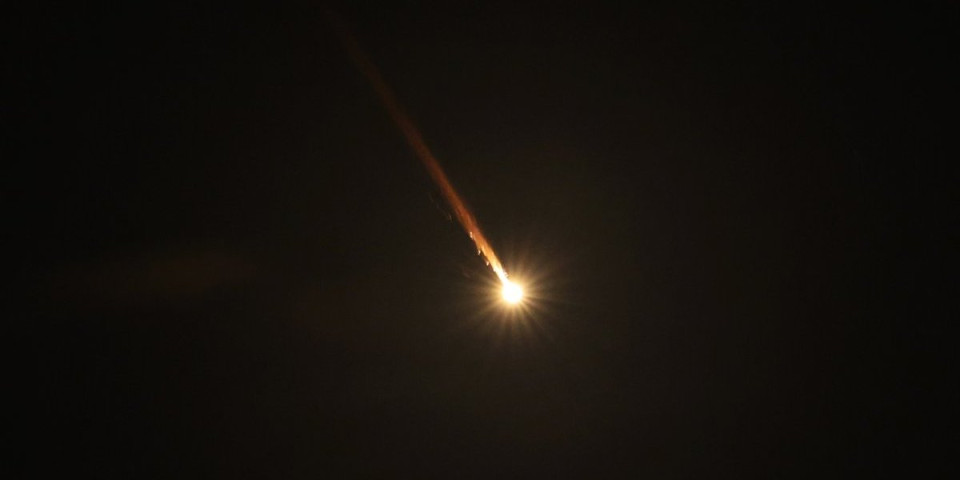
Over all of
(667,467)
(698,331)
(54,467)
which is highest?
(698,331)

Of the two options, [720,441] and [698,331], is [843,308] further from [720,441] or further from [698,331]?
[720,441]

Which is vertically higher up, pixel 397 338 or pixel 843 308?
pixel 843 308

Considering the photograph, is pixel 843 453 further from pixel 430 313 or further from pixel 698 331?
pixel 430 313

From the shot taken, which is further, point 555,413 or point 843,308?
point 555,413

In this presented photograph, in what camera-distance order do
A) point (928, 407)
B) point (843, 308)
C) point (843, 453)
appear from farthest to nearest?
point (843, 453), point (928, 407), point (843, 308)

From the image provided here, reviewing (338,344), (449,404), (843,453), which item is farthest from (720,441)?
(338,344)

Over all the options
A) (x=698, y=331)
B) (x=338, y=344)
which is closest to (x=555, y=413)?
(x=698, y=331)

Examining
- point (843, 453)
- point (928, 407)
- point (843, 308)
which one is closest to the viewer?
point (843, 308)
